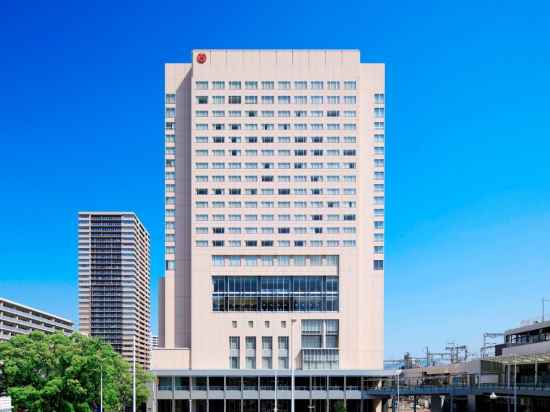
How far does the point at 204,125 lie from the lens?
112 m

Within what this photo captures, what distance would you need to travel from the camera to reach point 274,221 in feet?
367

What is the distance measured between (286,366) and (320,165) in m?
37.0

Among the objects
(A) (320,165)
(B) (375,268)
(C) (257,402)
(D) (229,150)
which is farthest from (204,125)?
(C) (257,402)

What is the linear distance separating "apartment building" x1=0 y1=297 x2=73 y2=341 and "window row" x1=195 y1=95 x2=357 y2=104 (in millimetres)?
75168

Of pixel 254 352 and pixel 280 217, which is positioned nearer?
pixel 254 352

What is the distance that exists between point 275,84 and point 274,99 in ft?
9.52

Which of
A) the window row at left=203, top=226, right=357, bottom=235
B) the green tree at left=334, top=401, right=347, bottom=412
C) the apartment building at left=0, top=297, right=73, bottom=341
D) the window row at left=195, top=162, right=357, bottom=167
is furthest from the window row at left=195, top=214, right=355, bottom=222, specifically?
the apartment building at left=0, top=297, right=73, bottom=341

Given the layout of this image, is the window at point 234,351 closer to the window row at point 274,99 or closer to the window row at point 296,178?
the window row at point 296,178

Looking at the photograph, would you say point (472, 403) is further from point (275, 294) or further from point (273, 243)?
point (273, 243)

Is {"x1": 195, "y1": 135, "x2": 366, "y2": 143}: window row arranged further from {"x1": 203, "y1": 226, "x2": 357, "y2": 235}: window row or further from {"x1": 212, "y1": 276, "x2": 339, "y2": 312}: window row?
{"x1": 212, "y1": 276, "x2": 339, "y2": 312}: window row

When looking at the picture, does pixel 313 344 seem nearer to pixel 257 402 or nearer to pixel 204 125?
pixel 257 402

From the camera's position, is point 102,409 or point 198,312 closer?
point 102,409

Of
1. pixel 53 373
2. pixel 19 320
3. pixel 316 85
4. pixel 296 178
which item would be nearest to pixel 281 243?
pixel 296 178

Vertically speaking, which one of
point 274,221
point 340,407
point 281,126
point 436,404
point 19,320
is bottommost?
point 436,404
